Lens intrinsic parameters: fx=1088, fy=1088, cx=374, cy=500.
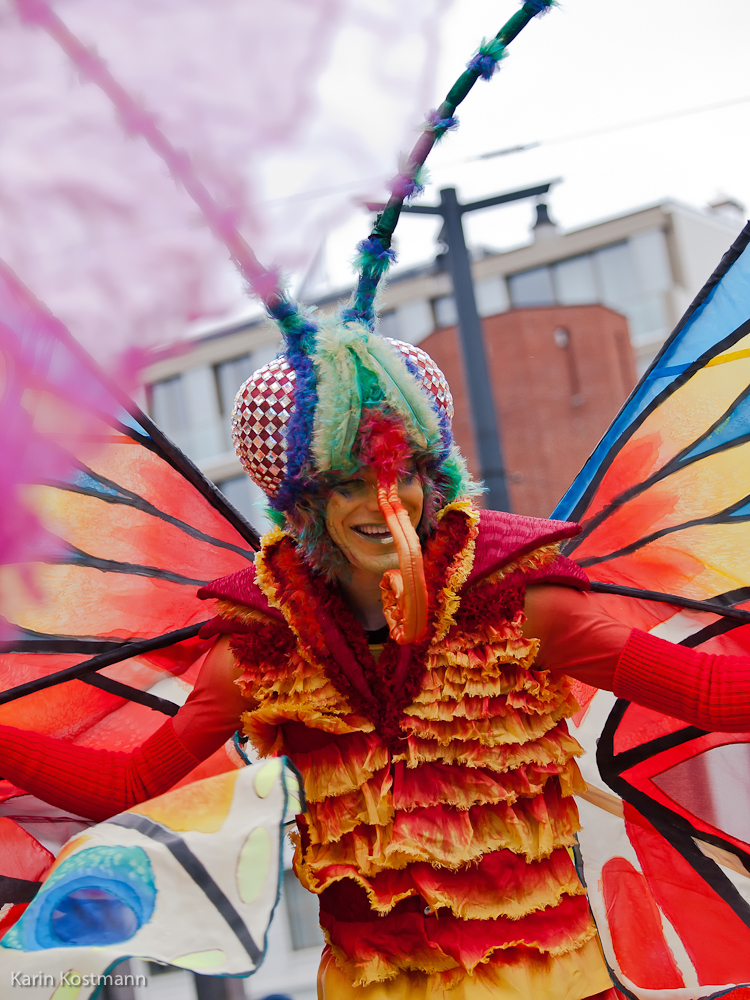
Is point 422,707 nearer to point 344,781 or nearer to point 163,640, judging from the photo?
point 344,781

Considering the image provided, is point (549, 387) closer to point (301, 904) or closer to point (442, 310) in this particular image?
point (442, 310)

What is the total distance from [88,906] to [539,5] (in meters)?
1.40

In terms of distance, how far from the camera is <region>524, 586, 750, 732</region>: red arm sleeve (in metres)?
1.57

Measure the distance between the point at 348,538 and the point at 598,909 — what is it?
33.8 inches

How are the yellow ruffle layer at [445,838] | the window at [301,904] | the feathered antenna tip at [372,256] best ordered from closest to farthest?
1. the yellow ruffle layer at [445,838]
2. the feathered antenna tip at [372,256]
3. the window at [301,904]

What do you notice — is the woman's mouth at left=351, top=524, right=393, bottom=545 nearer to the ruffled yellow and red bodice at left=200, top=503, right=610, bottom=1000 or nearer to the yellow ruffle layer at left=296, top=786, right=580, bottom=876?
the ruffled yellow and red bodice at left=200, top=503, right=610, bottom=1000

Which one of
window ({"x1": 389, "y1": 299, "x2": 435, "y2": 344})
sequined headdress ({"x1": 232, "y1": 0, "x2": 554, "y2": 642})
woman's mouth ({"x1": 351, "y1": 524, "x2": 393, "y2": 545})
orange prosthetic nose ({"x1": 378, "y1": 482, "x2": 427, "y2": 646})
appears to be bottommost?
orange prosthetic nose ({"x1": 378, "y1": 482, "x2": 427, "y2": 646})

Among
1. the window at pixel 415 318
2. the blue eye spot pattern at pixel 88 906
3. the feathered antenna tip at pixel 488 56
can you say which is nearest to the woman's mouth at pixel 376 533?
the blue eye spot pattern at pixel 88 906

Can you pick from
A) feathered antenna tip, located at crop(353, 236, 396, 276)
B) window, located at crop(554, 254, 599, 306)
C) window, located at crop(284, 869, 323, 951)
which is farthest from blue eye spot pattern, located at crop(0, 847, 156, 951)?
window, located at crop(554, 254, 599, 306)

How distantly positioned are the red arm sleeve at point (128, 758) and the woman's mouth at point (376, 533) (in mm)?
343

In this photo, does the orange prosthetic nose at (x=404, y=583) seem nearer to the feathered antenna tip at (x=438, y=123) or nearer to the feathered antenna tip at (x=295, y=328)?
the feathered antenna tip at (x=295, y=328)

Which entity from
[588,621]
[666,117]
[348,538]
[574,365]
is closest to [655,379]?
[588,621]

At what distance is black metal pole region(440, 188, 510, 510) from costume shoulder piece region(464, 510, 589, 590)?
338 cm

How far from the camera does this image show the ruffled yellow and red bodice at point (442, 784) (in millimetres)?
1600
